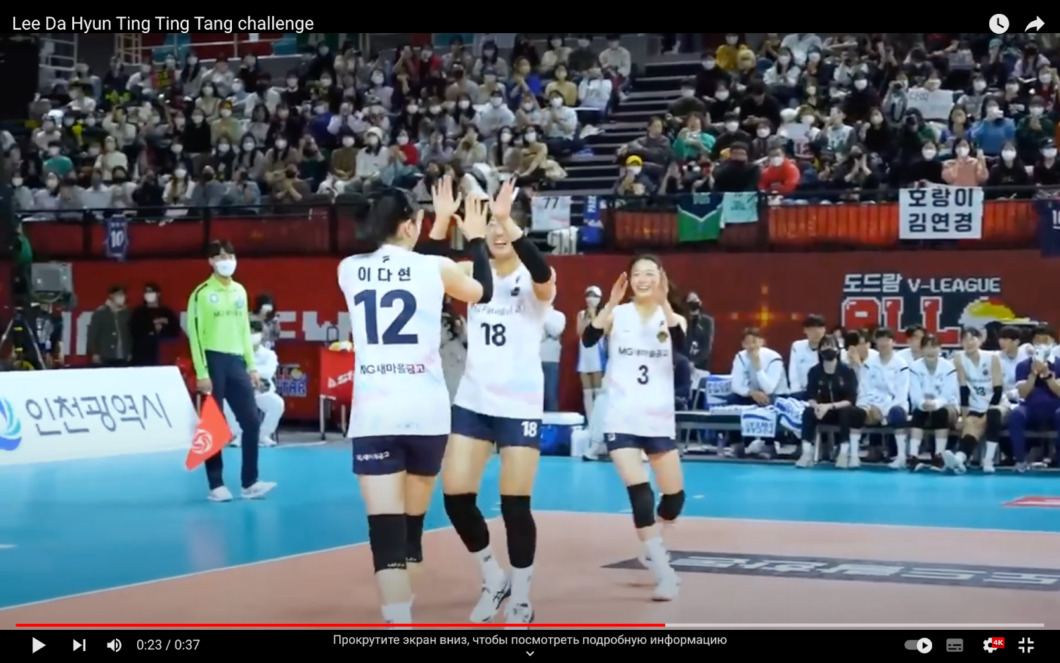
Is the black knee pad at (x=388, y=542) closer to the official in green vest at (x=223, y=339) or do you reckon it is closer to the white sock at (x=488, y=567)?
the white sock at (x=488, y=567)

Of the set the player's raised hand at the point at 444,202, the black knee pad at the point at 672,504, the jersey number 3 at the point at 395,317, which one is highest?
the player's raised hand at the point at 444,202

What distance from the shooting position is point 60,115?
28031 millimetres

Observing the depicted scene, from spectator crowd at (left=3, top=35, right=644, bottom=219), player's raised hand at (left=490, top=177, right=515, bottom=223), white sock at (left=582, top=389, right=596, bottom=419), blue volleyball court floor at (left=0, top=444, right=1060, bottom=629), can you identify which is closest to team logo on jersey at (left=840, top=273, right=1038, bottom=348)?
blue volleyball court floor at (left=0, top=444, right=1060, bottom=629)

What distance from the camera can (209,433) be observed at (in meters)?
13.2

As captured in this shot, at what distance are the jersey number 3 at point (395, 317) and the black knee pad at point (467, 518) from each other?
4.46 ft

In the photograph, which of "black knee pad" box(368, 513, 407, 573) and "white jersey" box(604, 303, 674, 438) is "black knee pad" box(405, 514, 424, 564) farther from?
"white jersey" box(604, 303, 674, 438)

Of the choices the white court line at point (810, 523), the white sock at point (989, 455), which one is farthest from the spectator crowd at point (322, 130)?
the white court line at point (810, 523)

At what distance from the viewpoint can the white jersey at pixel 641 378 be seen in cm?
904

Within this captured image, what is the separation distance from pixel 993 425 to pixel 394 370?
452 inches

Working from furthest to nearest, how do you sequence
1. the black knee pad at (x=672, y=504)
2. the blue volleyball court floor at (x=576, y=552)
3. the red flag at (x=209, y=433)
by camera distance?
the red flag at (x=209, y=433), the black knee pad at (x=672, y=504), the blue volleyball court floor at (x=576, y=552)

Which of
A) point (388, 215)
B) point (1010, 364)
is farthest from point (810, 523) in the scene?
point (388, 215)
